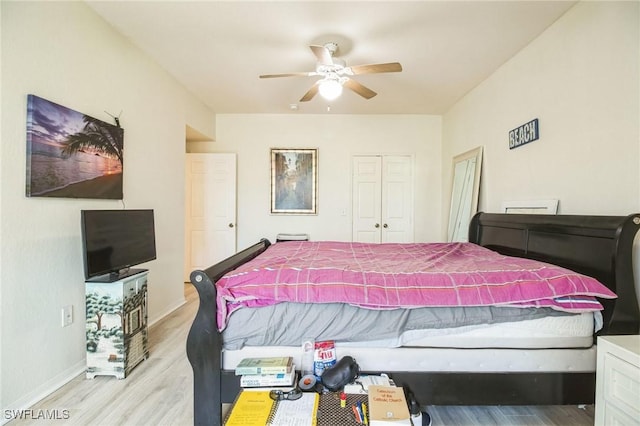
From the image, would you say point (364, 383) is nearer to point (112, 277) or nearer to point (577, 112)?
point (112, 277)

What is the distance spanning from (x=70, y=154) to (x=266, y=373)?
1973 millimetres

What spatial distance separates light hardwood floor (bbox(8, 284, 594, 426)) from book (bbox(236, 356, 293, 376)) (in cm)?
57

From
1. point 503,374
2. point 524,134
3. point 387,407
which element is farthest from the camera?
point 524,134

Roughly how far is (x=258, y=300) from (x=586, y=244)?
2.00 meters

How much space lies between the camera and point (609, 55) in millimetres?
1897

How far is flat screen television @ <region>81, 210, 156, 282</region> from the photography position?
1913mm

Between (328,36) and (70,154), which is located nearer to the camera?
(70,154)

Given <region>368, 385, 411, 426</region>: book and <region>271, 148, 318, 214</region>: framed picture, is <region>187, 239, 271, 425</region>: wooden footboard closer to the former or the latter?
<region>368, 385, 411, 426</region>: book

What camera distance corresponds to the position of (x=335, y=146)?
4762 mm

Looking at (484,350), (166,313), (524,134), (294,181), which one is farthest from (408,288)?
(294,181)

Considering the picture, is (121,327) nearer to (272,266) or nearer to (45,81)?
(272,266)

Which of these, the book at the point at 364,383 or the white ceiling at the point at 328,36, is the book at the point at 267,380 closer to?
the book at the point at 364,383

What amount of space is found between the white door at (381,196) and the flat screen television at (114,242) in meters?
3.10

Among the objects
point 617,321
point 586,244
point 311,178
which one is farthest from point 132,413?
point 311,178
